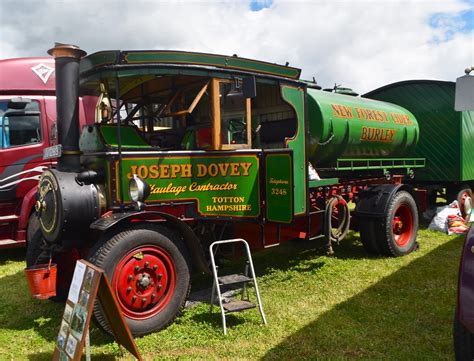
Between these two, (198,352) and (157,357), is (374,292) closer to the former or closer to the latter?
(198,352)

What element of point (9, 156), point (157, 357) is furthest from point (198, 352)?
point (9, 156)

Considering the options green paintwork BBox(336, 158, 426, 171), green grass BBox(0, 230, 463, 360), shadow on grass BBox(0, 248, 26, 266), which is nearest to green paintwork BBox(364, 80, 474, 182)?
green paintwork BBox(336, 158, 426, 171)

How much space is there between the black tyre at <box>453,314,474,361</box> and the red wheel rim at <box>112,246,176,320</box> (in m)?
2.17

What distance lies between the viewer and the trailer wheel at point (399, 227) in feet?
19.2

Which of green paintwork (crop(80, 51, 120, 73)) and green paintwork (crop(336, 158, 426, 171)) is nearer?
green paintwork (crop(80, 51, 120, 73))

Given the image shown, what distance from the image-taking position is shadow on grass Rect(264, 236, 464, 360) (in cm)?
326

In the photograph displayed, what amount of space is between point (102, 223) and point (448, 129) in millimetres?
6466

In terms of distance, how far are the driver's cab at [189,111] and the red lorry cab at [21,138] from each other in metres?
1.63

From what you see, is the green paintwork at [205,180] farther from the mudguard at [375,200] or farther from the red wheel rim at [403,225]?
the red wheel rim at [403,225]

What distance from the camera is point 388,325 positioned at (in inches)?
146

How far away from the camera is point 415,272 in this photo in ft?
17.1

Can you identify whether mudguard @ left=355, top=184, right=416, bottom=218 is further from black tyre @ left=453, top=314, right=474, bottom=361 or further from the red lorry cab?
the red lorry cab

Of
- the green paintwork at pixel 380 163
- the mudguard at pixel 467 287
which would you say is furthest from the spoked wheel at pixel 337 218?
the mudguard at pixel 467 287

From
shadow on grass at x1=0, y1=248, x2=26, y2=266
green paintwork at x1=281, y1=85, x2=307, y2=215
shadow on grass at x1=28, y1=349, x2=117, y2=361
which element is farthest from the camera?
shadow on grass at x1=0, y1=248, x2=26, y2=266
